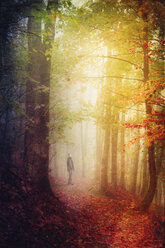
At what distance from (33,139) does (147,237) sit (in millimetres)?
5246

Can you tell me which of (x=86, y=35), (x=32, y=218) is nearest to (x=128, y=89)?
(x=86, y=35)

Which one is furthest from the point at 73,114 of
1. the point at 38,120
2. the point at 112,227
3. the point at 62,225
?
the point at 112,227

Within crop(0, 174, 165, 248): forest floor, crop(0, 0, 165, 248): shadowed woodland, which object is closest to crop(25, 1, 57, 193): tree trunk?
crop(0, 0, 165, 248): shadowed woodland

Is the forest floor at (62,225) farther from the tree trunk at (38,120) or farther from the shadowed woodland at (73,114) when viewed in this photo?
the tree trunk at (38,120)

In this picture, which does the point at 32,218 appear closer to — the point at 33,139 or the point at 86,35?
the point at 33,139

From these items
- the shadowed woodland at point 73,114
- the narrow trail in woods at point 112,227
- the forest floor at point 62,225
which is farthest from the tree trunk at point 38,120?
the narrow trail in woods at point 112,227

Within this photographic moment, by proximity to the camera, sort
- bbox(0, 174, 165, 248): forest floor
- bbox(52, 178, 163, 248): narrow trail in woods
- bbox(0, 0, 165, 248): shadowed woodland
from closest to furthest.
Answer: bbox(0, 174, 165, 248): forest floor, bbox(0, 0, 165, 248): shadowed woodland, bbox(52, 178, 163, 248): narrow trail in woods

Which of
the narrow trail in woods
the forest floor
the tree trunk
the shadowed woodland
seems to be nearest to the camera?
the forest floor

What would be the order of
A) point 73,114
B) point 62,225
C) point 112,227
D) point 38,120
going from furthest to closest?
1. point 73,114
2. point 38,120
3. point 112,227
4. point 62,225

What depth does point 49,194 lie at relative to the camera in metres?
5.42

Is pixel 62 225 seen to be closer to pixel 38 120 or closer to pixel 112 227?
pixel 112 227

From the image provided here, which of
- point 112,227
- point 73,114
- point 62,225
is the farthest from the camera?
point 73,114

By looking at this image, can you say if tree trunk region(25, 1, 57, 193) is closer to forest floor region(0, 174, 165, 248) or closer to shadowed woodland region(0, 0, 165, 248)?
shadowed woodland region(0, 0, 165, 248)

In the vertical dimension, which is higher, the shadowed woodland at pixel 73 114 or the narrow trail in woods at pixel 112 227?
the shadowed woodland at pixel 73 114
